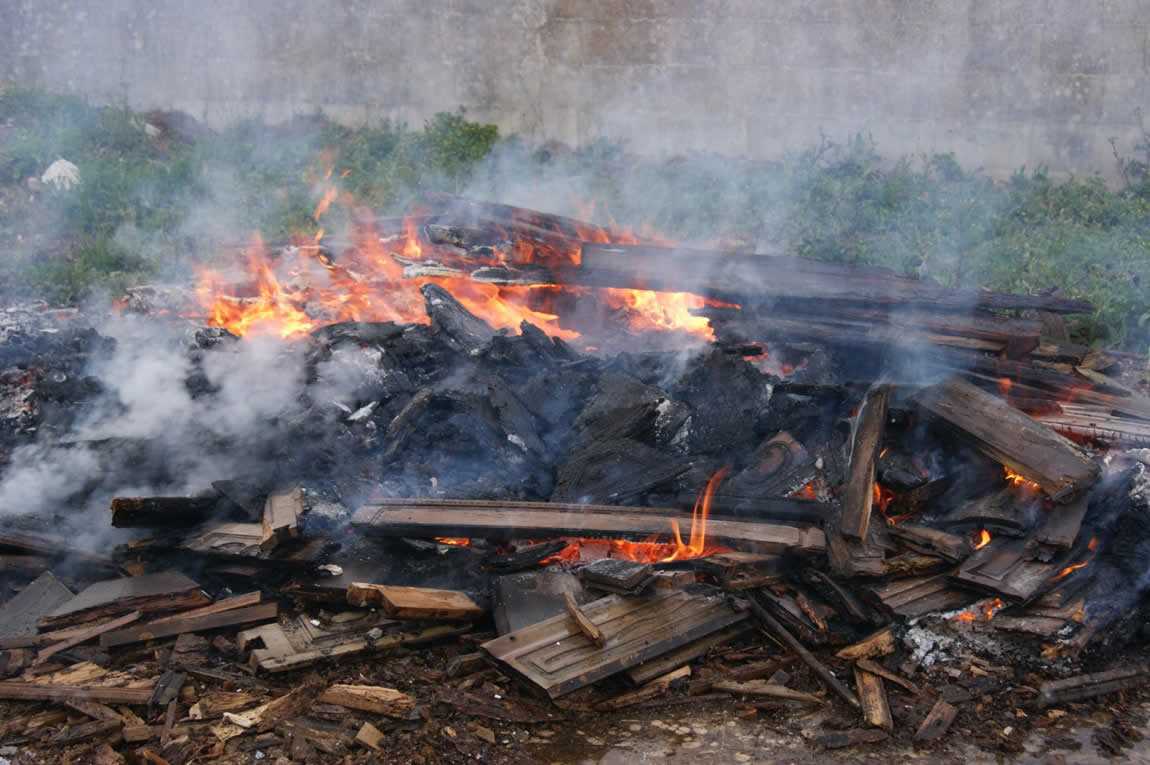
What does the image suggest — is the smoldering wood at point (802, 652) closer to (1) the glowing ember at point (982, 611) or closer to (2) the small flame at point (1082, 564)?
(1) the glowing ember at point (982, 611)

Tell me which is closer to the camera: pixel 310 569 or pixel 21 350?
pixel 310 569

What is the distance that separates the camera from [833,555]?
5.35m

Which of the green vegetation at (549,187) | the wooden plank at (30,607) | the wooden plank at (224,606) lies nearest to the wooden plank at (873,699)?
the wooden plank at (224,606)

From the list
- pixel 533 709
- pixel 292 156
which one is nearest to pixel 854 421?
pixel 533 709

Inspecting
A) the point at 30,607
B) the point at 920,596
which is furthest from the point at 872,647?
the point at 30,607

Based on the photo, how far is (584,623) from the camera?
483cm

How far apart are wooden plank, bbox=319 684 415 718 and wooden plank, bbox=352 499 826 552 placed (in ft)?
3.67

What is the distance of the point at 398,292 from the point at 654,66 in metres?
6.97

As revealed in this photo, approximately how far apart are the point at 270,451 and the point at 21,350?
310 cm

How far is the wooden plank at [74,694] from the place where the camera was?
180 inches

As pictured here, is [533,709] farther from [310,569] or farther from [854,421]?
[854,421]

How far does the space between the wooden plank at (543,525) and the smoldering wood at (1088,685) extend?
1.36m

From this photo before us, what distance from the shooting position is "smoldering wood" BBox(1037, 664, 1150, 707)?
4633 millimetres

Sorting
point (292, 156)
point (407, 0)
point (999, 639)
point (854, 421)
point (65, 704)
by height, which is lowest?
point (65, 704)
